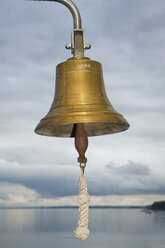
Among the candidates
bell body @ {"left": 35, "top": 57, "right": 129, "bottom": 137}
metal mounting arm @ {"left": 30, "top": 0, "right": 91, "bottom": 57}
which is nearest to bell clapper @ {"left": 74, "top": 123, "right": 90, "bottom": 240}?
bell body @ {"left": 35, "top": 57, "right": 129, "bottom": 137}

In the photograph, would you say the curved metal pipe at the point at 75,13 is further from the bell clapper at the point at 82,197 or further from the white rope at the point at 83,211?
the white rope at the point at 83,211

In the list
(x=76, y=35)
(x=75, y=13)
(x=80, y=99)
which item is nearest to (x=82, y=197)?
(x=80, y=99)

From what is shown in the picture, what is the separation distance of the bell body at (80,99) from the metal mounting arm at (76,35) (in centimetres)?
11

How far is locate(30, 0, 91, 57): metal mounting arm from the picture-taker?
469 centimetres

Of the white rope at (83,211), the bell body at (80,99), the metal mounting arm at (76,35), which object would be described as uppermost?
the metal mounting arm at (76,35)

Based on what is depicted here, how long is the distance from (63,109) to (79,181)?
2.75 ft

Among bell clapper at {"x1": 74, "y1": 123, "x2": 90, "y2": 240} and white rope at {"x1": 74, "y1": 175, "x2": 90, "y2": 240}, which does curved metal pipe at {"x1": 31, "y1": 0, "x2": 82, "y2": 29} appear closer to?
bell clapper at {"x1": 74, "y1": 123, "x2": 90, "y2": 240}

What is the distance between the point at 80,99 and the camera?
4.47 metres

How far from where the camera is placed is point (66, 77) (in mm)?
4730

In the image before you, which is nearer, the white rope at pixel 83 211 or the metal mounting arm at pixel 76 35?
the white rope at pixel 83 211

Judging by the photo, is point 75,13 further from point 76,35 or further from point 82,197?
point 82,197

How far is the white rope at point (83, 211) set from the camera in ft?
13.9

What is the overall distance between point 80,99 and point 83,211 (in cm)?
126

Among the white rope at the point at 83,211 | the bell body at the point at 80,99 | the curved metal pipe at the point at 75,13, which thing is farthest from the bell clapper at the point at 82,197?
the curved metal pipe at the point at 75,13
